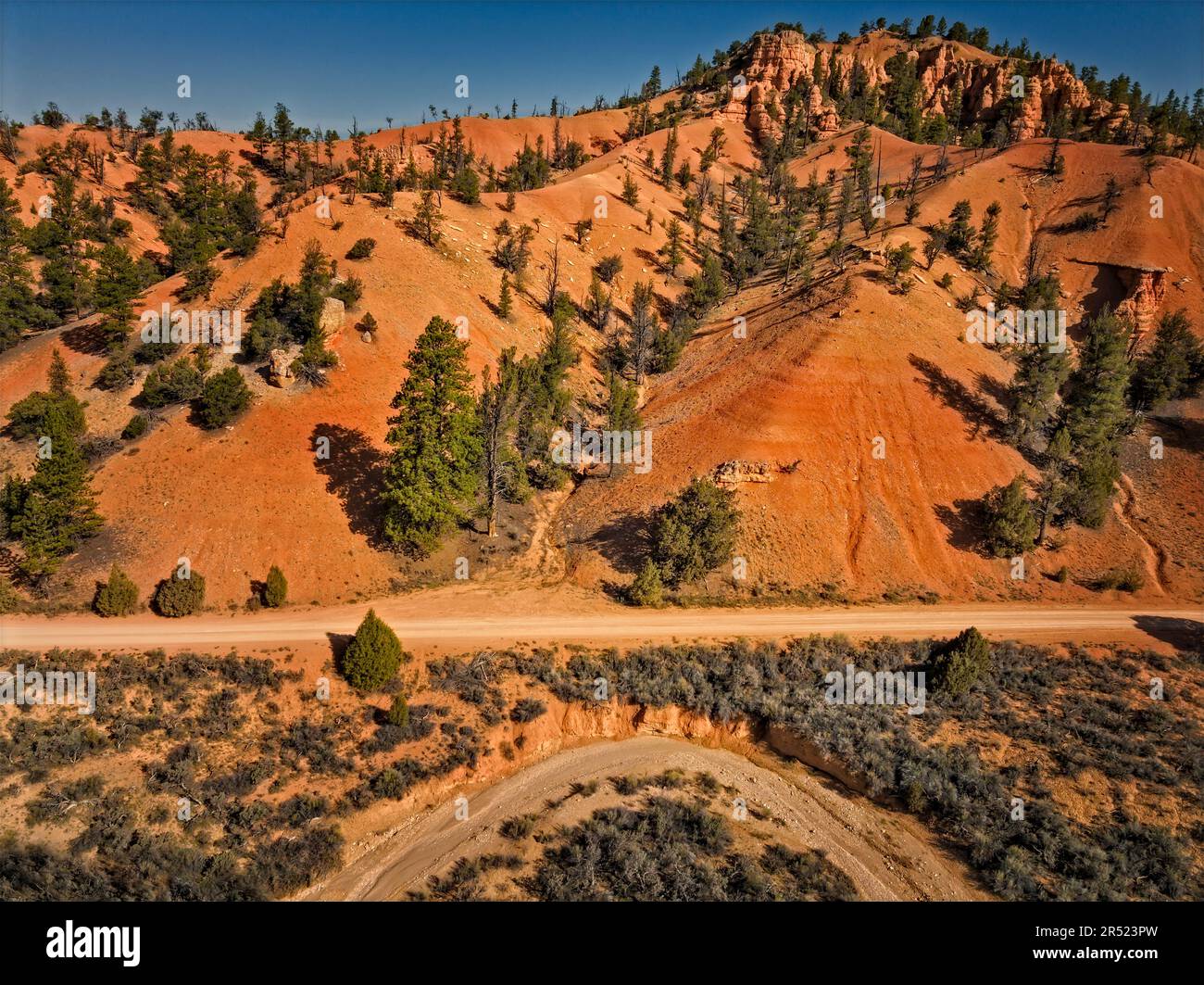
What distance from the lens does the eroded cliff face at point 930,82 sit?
412 feet

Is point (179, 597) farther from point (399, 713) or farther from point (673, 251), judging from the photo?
point (673, 251)

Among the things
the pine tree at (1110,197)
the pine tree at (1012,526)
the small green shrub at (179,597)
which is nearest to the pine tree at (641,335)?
the pine tree at (1012,526)

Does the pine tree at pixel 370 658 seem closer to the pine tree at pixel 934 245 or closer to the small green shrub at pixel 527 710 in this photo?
the small green shrub at pixel 527 710

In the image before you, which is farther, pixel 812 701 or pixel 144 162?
pixel 144 162

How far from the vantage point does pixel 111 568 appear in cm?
3538

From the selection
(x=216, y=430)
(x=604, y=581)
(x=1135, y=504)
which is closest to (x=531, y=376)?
(x=604, y=581)

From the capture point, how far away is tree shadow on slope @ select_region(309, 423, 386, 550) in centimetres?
4078

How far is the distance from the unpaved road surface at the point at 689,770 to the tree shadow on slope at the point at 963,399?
3421cm

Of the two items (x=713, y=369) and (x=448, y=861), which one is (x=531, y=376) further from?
(x=448, y=861)

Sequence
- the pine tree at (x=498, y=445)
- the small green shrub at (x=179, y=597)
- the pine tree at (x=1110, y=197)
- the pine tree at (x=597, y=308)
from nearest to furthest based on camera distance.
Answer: the small green shrub at (x=179, y=597), the pine tree at (x=498, y=445), the pine tree at (x=597, y=308), the pine tree at (x=1110, y=197)

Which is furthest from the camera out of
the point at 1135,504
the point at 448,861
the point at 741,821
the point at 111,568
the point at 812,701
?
the point at 1135,504

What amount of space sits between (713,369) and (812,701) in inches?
1446

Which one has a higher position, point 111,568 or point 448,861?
point 111,568
